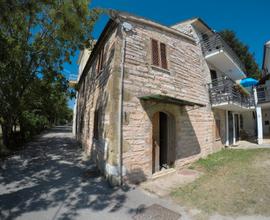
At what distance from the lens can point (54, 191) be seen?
500 centimetres

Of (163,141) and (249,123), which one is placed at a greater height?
(249,123)

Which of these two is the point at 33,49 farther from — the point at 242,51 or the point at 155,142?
the point at 242,51

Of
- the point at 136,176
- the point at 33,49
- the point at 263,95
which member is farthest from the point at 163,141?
the point at 263,95

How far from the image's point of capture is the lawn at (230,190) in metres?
4.04

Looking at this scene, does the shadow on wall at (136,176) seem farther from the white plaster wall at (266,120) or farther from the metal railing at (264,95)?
the white plaster wall at (266,120)

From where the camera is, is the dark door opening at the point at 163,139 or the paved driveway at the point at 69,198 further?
the dark door opening at the point at 163,139

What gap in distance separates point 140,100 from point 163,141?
2690mm

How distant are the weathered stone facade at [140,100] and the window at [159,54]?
24 centimetres

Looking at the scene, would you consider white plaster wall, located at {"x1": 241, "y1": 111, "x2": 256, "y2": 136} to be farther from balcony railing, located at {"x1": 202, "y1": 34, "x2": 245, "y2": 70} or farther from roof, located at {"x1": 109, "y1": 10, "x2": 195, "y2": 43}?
roof, located at {"x1": 109, "y1": 10, "x2": 195, "y2": 43}

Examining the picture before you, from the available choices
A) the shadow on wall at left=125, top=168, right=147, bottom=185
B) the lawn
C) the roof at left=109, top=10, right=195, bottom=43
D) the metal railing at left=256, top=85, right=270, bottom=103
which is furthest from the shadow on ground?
the metal railing at left=256, top=85, right=270, bottom=103

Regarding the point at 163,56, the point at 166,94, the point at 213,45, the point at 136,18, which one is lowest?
the point at 166,94

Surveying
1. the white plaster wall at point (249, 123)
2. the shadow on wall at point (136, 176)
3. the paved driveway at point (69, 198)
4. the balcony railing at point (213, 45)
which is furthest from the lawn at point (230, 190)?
the white plaster wall at point (249, 123)

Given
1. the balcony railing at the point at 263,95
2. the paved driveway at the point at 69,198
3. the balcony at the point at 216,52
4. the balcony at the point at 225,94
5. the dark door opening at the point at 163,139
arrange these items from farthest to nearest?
the balcony railing at the point at 263,95 < the balcony at the point at 216,52 < the balcony at the point at 225,94 < the dark door opening at the point at 163,139 < the paved driveway at the point at 69,198

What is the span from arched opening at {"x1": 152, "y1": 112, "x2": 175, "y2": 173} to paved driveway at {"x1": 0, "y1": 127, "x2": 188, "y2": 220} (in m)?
2.19
